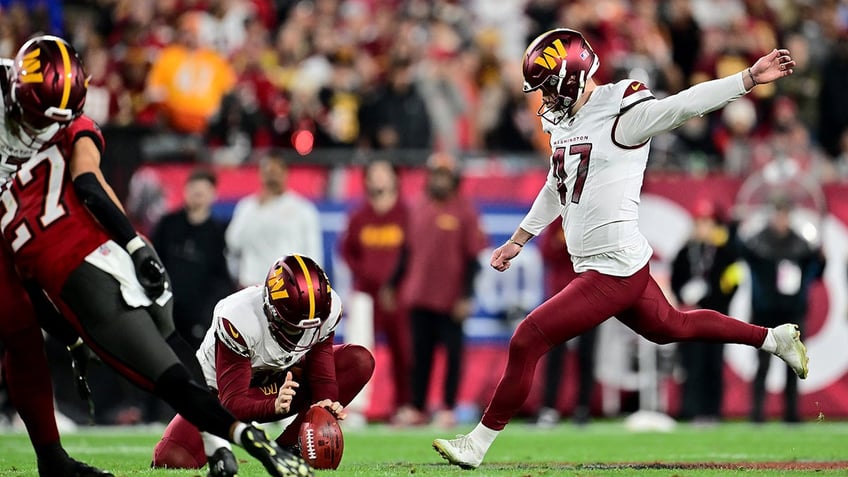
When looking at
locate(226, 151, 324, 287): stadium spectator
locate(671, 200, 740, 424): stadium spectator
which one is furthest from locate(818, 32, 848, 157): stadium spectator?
locate(226, 151, 324, 287): stadium spectator

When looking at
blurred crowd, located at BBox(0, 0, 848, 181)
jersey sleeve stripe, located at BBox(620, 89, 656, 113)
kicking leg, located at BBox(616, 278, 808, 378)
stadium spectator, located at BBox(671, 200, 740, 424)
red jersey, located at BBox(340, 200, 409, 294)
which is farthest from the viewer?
blurred crowd, located at BBox(0, 0, 848, 181)

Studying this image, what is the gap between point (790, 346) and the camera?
6871mm

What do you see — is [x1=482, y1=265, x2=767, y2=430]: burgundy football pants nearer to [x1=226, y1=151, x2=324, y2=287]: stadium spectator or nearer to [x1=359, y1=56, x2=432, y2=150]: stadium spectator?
[x1=226, y1=151, x2=324, y2=287]: stadium spectator

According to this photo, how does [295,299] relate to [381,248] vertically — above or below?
above

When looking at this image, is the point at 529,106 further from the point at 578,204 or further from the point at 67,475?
the point at 67,475

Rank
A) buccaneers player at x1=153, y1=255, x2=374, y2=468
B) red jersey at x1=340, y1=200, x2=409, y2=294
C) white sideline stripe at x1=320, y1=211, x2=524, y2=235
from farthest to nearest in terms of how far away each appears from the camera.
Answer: white sideline stripe at x1=320, y1=211, x2=524, y2=235
red jersey at x1=340, y1=200, x2=409, y2=294
buccaneers player at x1=153, y1=255, x2=374, y2=468

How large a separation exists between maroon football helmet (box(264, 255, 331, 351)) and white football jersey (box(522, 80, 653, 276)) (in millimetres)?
1317

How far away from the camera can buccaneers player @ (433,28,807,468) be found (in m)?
6.59

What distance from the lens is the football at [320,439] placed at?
21.0ft

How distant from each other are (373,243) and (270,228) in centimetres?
102

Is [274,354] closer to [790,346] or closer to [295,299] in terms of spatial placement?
[295,299]

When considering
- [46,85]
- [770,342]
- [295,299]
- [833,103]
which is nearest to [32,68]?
[46,85]

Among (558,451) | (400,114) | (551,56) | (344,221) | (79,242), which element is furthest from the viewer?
(400,114)

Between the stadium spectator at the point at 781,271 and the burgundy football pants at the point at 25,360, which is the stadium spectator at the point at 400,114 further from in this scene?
the burgundy football pants at the point at 25,360
